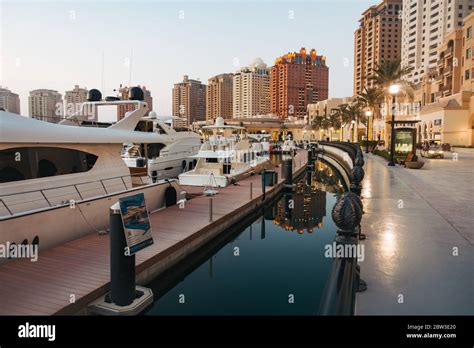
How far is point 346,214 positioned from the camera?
4.36 m

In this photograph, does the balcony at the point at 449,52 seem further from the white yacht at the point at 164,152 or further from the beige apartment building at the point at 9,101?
the beige apartment building at the point at 9,101

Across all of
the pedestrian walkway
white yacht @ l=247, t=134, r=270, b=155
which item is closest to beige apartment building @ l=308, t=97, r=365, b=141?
white yacht @ l=247, t=134, r=270, b=155

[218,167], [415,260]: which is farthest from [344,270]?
[218,167]

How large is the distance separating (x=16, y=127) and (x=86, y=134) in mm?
2171

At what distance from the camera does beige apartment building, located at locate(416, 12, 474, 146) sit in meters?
55.6

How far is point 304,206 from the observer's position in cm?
1930

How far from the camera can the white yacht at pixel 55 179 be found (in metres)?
8.23

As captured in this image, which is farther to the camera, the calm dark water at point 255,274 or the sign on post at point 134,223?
the calm dark water at point 255,274

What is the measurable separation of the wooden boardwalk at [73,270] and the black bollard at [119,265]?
1.50 feet
